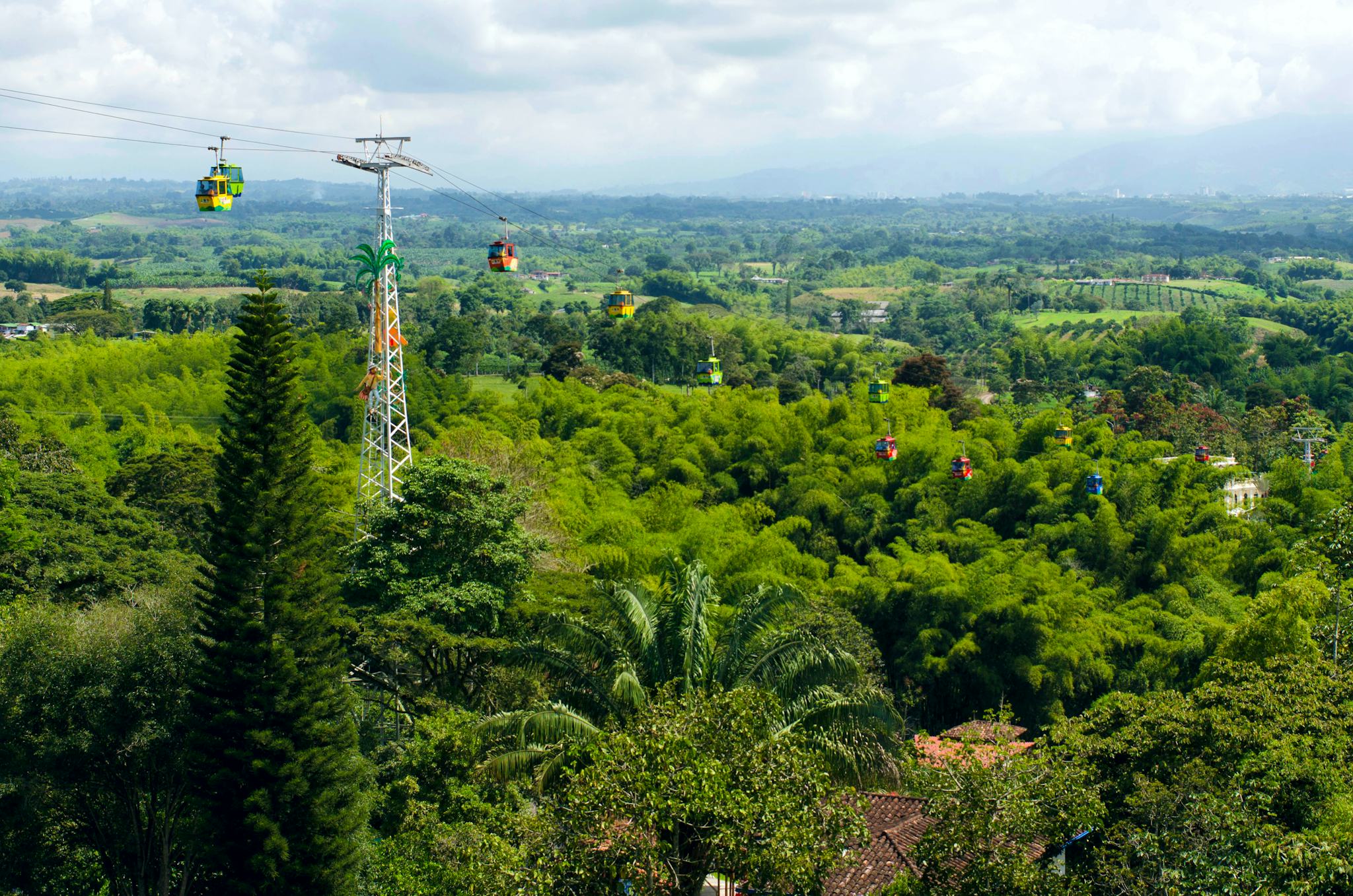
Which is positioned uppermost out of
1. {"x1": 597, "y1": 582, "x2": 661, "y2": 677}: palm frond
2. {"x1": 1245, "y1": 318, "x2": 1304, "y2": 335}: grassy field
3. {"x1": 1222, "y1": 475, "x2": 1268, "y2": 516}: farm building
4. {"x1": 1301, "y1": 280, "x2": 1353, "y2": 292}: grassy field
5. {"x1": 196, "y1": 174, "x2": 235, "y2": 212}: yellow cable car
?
{"x1": 196, "y1": 174, "x2": 235, "y2": 212}: yellow cable car

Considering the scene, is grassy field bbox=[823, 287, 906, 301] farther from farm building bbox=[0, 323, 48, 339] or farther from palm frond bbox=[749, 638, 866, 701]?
palm frond bbox=[749, 638, 866, 701]

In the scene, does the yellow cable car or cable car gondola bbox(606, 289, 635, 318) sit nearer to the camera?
the yellow cable car

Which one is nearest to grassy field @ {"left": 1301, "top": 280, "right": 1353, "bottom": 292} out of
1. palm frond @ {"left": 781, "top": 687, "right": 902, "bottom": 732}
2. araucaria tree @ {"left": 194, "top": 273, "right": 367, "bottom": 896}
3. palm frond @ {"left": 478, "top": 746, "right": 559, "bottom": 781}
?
palm frond @ {"left": 781, "top": 687, "right": 902, "bottom": 732}

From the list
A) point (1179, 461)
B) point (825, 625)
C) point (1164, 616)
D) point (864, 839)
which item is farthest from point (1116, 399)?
point (864, 839)

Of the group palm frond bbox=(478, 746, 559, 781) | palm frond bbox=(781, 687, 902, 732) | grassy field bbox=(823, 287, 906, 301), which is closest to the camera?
palm frond bbox=(478, 746, 559, 781)

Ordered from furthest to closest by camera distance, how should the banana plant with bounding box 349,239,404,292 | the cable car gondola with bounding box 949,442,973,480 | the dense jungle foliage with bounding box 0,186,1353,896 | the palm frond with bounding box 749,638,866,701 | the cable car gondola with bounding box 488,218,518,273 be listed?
1. the cable car gondola with bounding box 949,442,973,480
2. the cable car gondola with bounding box 488,218,518,273
3. the banana plant with bounding box 349,239,404,292
4. the palm frond with bounding box 749,638,866,701
5. the dense jungle foliage with bounding box 0,186,1353,896

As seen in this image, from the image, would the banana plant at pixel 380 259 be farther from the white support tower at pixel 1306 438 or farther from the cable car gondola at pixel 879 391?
the white support tower at pixel 1306 438

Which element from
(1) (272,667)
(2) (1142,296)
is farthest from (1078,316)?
(1) (272,667)

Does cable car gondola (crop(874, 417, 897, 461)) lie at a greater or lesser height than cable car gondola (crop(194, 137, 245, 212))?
lesser

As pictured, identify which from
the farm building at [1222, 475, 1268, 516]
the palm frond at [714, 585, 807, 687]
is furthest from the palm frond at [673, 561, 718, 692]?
the farm building at [1222, 475, 1268, 516]
